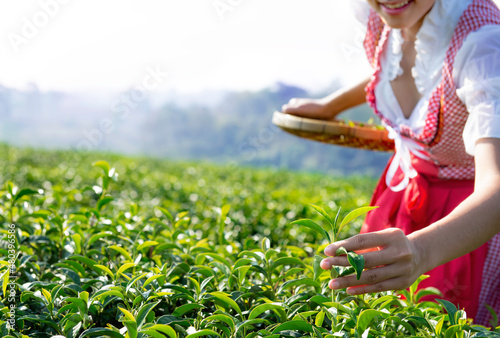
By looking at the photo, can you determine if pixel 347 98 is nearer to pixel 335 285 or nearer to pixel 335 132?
pixel 335 132

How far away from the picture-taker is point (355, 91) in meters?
2.07

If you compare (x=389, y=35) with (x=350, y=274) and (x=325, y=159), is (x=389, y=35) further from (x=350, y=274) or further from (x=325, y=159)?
(x=325, y=159)

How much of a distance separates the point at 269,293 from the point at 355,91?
45.4 inches

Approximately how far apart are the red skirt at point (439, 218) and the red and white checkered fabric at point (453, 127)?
26 millimetres

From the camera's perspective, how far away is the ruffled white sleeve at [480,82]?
1288 millimetres

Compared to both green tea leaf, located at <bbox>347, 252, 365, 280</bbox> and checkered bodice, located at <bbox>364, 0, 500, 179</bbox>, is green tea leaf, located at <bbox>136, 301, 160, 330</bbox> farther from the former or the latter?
checkered bodice, located at <bbox>364, 0, 500, 179</bbox>

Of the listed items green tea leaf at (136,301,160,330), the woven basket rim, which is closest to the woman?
the woven basket rim

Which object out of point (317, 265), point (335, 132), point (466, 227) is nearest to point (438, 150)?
point (335, 132)

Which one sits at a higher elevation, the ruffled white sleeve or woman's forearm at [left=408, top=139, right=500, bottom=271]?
the ruffled white sleeve

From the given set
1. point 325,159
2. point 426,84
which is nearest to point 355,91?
point 426,84

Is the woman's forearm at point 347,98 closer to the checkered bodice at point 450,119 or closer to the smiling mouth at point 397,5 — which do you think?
the checkered bodice at point 450,119

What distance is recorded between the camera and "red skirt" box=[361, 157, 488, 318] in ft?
5.40

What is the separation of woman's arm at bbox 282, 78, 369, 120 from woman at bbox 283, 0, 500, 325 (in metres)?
0.06

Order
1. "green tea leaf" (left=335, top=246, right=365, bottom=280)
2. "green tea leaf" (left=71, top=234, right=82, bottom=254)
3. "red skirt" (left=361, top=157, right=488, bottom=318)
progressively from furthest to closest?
"red skirt" (left=361, top=157, right=488, bottom=318) < "green tea leaf" (left=71, top=234, right=82, bottom=254) < "green tea leaf" (left=335, top=246, right=365, bottom=280)
